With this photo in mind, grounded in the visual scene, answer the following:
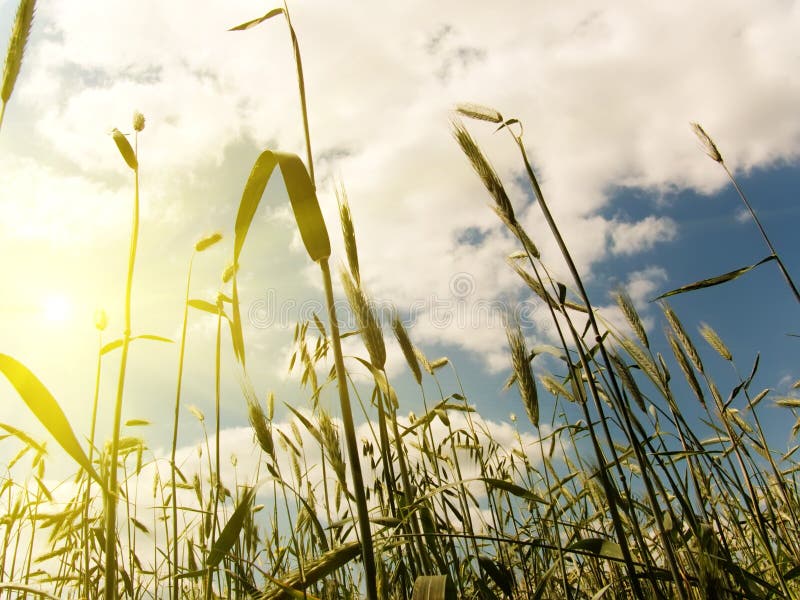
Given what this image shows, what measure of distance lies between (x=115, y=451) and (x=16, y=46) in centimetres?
82

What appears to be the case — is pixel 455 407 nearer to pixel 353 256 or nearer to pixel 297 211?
pixel 353 256

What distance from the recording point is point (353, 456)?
2.77ft

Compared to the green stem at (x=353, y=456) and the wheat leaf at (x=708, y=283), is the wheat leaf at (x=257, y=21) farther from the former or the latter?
the wheat leaf at (x=708, y=283)

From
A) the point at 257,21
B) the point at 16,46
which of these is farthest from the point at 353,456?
the point at 257,21

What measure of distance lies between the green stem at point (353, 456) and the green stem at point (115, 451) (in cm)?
42

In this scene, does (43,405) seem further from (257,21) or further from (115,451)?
(257,21)

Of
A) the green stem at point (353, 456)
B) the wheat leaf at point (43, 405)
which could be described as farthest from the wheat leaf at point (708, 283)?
the wheat leaf at point (43, 405)

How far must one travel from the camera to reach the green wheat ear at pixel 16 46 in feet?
2.89

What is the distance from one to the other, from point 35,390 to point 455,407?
2.34 metres

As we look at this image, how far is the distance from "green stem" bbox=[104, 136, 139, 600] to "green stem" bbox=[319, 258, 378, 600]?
42 centimetres

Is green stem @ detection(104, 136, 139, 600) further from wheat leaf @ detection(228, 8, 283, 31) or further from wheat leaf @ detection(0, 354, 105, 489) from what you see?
wheat leaf @ detection(228, 8, 283, 31)

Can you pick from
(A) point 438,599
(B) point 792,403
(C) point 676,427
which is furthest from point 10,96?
(B) point 792,403

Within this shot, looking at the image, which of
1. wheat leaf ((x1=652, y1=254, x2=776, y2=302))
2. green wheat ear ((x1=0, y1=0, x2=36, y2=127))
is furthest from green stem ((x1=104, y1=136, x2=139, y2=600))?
wheat leaf ((x1=652, y1=254, x2=776, y2=302))

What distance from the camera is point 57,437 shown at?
1.89 ft
